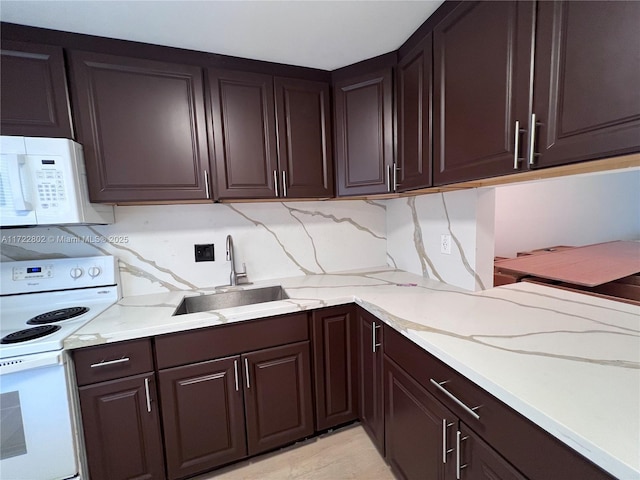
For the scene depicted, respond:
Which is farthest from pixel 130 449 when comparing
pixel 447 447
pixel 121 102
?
pixel 121 102

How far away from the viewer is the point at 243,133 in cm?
151

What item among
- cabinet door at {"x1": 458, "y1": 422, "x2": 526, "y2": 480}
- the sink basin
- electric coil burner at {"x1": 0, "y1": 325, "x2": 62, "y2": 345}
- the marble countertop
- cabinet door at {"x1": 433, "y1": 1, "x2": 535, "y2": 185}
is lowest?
cabinet door at {"x1": 458, "y1": 422, "x2": 526, "y2": 480}

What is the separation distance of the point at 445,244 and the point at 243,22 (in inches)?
60.5

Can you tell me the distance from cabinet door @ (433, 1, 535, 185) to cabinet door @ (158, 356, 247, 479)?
1.36 metres

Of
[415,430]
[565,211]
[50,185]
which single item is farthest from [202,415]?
[565,211]

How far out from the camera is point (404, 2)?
1.12 m

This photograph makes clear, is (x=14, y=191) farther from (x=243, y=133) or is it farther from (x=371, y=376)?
(x=371, y=376)

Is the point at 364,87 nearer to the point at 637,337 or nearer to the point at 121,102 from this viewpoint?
the point at 121,102

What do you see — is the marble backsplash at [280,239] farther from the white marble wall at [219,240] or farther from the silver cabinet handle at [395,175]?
the silver cabinet handle at [395,175]

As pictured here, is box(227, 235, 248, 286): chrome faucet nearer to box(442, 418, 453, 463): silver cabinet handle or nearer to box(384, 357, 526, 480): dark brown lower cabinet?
box(384, 357, 526, 480): dark brown lower cabinet

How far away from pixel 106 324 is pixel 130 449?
0.57 meters

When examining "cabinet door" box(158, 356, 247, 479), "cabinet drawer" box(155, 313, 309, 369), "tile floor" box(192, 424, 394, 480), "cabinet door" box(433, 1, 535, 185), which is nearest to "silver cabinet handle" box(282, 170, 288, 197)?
"cabinet drawer" box(155, 313, 309, 369)

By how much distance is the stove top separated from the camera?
121 centimetres

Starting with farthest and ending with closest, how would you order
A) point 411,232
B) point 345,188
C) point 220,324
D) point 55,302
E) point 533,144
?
point 411,232
point 345,188
point 55,302
point 220,324
point 533,144
